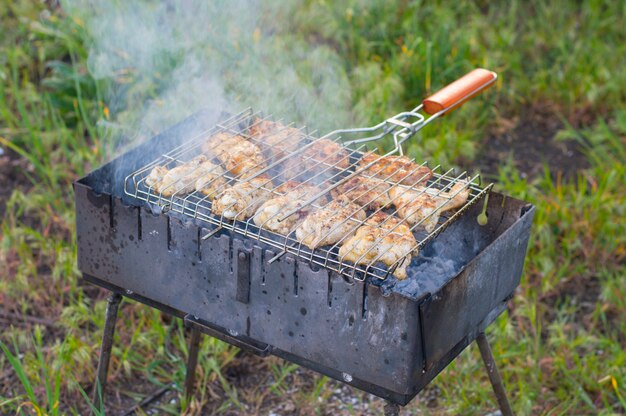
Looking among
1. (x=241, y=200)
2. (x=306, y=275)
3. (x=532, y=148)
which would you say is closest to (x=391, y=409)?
(x=306, y=275)

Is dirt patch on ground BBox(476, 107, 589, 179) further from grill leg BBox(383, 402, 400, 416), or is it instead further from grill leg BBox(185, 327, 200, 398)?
grill leg BBox(383, 402, 400, 416)

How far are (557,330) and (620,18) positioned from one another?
3.60 m

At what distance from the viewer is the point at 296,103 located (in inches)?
212

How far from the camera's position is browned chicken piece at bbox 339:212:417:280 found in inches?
110

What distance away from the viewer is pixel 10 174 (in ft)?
18.6

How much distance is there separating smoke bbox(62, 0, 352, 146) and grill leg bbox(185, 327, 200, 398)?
1625mm

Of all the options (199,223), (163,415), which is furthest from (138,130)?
(199,223)

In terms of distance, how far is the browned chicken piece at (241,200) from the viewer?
299 centimetres

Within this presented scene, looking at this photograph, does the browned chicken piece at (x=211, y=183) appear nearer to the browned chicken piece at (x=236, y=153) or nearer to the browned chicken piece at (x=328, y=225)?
the browned chicken piece at (x=236, y=153)

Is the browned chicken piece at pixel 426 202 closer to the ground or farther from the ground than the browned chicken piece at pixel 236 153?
closer to the ground

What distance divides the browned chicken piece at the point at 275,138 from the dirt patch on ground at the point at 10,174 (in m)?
2.44

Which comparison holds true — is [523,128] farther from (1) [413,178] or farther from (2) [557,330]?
(1) [413,178]

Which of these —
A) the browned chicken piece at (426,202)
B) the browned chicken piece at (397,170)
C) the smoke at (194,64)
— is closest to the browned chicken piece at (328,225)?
the browned chicken piece at (426,202)

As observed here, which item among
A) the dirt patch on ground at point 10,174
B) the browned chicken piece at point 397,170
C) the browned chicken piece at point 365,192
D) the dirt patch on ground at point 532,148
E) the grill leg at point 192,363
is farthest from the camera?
the dirt patch on ground at point 532,148
